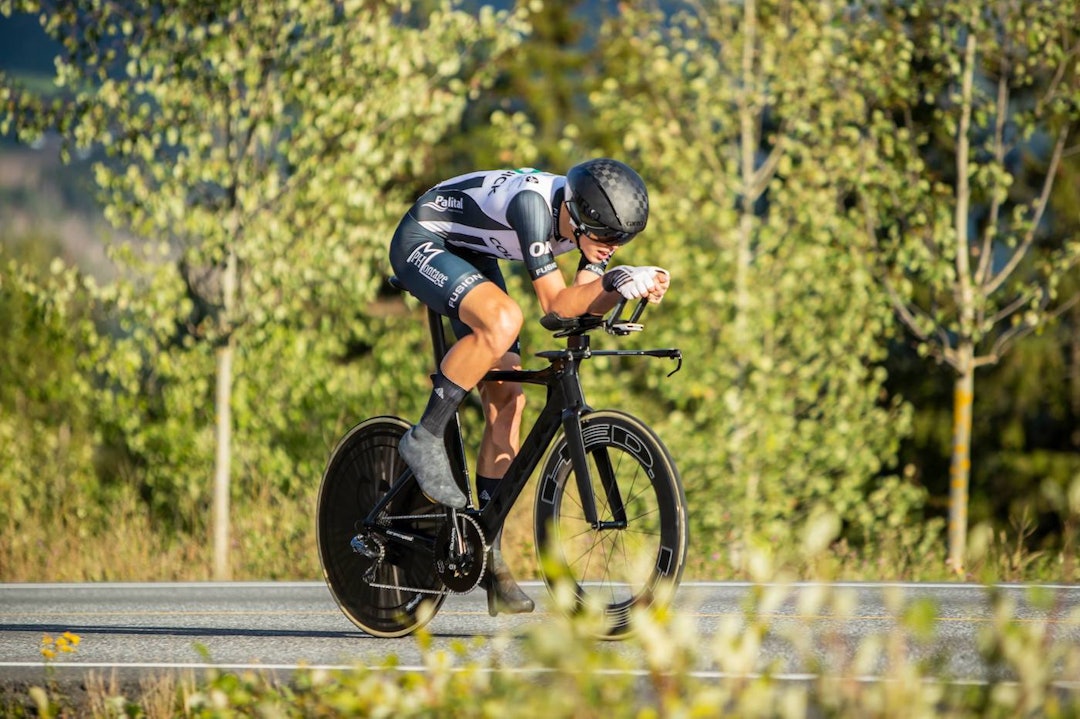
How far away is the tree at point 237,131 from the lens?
12430mm

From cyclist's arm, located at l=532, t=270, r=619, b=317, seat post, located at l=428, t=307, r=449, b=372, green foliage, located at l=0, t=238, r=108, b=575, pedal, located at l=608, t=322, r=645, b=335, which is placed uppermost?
cyclist's arm, located at l=532, t=270, r=619, b=317

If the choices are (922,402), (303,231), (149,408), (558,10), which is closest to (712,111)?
(303,231)

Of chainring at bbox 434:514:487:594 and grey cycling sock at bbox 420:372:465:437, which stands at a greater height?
grey cycling sock at bbox 420:372:465:437

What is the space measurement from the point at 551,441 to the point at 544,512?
11.2 inches

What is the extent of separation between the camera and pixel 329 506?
251 inches

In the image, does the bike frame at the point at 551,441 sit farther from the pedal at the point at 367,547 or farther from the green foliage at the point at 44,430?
the green foliage at the point at 44,430

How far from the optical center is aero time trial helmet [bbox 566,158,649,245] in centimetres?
521

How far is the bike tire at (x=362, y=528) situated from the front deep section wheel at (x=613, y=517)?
2.01ft

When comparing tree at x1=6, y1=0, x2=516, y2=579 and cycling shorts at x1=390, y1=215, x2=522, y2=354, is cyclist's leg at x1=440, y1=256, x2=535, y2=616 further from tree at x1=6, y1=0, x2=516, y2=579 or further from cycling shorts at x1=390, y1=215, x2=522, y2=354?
tree at x1=6, y1=0, x2=516, y2=579

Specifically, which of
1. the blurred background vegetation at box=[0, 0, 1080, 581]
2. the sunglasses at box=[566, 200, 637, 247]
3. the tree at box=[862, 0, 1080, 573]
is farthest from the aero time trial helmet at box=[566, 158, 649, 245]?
the tree at box=[862, 0, 1080, 573]

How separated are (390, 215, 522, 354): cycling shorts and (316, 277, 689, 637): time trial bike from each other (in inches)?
6.9

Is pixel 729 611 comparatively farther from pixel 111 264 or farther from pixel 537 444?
pixel 111 264

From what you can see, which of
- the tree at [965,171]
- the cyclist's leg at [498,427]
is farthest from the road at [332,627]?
the tree at [965,171]

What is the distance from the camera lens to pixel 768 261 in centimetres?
1777
